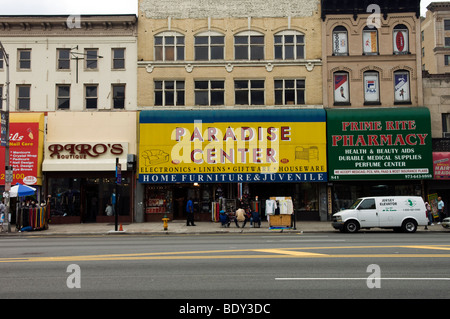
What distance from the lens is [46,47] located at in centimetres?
3017

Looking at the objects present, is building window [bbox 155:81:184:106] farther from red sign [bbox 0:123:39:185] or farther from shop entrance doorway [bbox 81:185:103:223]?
red sign [bbox 0:123:39:185]

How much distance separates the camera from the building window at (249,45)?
3038cm

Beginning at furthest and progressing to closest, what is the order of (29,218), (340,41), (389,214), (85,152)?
1. (340,41)
2. (85,152)
3. (29,218)
4. (389,214)

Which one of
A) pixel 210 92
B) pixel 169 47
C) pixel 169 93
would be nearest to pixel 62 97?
pixel 169 93

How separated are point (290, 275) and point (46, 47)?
26808mm

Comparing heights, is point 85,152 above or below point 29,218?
above

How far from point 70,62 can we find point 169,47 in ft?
22.3

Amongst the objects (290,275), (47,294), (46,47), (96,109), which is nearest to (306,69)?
(96,109)

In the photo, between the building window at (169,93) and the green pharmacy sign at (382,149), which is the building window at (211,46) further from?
the green pharmacy sign at (382,149)

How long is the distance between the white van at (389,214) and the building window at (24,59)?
75.0ft

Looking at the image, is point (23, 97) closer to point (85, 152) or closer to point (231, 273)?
point (85, 152)

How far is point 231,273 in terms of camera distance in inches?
380

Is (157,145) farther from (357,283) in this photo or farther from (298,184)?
(357,283)

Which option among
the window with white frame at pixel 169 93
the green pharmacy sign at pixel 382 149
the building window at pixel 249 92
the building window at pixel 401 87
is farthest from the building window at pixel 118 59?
the building window at pixel 401 87
